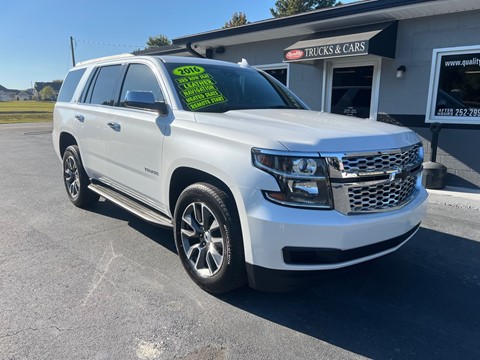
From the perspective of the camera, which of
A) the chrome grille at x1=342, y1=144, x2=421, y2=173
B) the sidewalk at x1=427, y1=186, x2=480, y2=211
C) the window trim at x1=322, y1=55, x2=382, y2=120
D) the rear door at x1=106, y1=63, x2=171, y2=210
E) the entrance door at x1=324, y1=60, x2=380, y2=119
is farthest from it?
the entrance door at x1=324, y1=60, x2=380, y2=119

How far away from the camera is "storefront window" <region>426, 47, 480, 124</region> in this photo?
7.17 meters

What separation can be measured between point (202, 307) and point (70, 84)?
4413 mm

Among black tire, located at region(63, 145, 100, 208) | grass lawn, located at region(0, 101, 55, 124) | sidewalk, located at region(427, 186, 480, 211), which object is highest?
black tire, located at region(63, 145, 100, 208)

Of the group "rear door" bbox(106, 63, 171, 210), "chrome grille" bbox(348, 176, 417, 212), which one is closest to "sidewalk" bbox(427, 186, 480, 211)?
"chrome grille" bbox(348, 176, 417, 212)

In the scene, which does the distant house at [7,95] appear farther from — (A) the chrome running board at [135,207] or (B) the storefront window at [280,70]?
(A) the chrome running board at [135,207]

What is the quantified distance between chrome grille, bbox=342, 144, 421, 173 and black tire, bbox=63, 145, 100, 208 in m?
3.89

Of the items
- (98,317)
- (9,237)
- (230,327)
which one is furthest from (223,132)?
(9,237)

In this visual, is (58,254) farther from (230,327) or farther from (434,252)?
(434,252)

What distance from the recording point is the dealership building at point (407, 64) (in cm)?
715

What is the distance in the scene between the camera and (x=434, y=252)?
4176mm

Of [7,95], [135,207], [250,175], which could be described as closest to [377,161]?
[250,175]

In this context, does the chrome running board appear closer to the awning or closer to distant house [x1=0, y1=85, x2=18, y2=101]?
the awning

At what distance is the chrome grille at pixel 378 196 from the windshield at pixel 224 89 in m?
1.58

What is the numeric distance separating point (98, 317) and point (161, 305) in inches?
18.5
